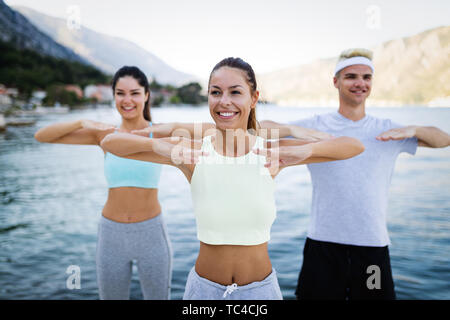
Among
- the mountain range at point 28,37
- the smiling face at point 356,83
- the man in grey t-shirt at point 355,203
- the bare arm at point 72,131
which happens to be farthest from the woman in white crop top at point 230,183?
the mountain range at point 28,37

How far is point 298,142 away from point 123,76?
2308 mm

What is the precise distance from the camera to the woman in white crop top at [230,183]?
2.29 m

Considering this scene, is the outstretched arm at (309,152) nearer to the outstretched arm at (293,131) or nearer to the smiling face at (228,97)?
the smiling face at (228,97)

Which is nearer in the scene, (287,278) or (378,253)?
(378,253)

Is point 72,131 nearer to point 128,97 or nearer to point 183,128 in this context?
point 128,97

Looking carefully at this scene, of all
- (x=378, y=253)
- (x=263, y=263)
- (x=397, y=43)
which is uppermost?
(x=397, y=43)

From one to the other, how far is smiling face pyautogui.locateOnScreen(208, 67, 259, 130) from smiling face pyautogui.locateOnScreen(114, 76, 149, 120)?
1.82m

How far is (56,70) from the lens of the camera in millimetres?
120125

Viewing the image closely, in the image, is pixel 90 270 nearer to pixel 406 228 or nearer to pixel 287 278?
pixel 287 278

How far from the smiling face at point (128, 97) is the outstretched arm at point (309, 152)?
1984 mm

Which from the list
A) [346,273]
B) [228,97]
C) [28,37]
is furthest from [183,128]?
[28,37]

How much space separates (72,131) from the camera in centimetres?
367

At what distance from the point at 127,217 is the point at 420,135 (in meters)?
3.18
